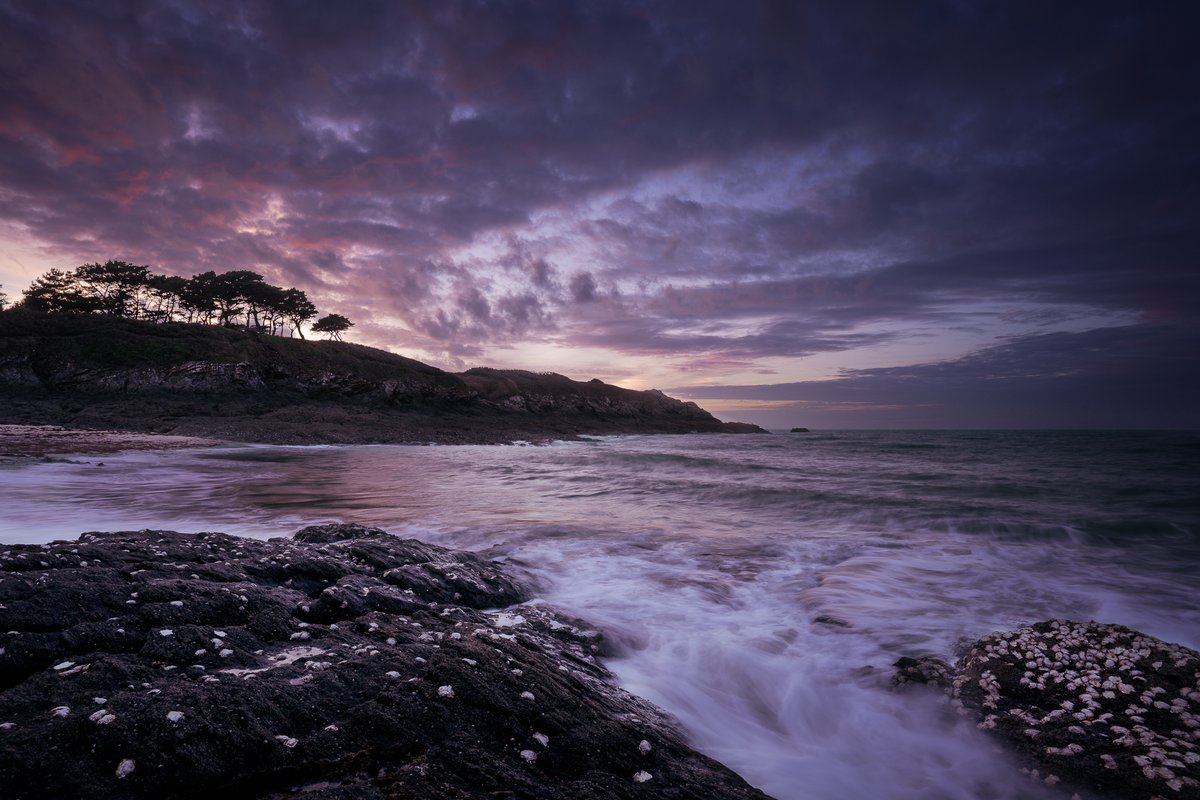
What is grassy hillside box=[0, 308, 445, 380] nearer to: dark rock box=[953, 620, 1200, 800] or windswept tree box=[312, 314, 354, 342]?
windswept tree box=[312, 314, 354, 342]

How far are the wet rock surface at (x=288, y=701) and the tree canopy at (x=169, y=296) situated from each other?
61.8 metres

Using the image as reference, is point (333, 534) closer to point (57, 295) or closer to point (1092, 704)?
point (1092, 704)

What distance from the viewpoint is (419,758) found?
2600 mm

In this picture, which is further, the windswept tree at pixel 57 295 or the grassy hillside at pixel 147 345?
the windswept tree at pixel 57 295

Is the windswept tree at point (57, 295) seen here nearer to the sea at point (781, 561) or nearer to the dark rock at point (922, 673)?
the sea at point (781, 561)

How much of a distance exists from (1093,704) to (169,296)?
72.0 meters

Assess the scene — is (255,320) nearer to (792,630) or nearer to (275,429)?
(275,429)

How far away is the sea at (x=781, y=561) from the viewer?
4.42 metres

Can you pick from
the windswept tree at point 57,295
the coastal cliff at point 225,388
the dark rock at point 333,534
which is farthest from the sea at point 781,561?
the windswept tree at point 57,295

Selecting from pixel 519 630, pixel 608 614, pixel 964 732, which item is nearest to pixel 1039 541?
pixel 964 732

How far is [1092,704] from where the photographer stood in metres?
4.03

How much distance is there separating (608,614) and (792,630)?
7.55ft

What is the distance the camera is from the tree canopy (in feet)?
155

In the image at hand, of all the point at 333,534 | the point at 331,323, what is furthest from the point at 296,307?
the point at 333,534
